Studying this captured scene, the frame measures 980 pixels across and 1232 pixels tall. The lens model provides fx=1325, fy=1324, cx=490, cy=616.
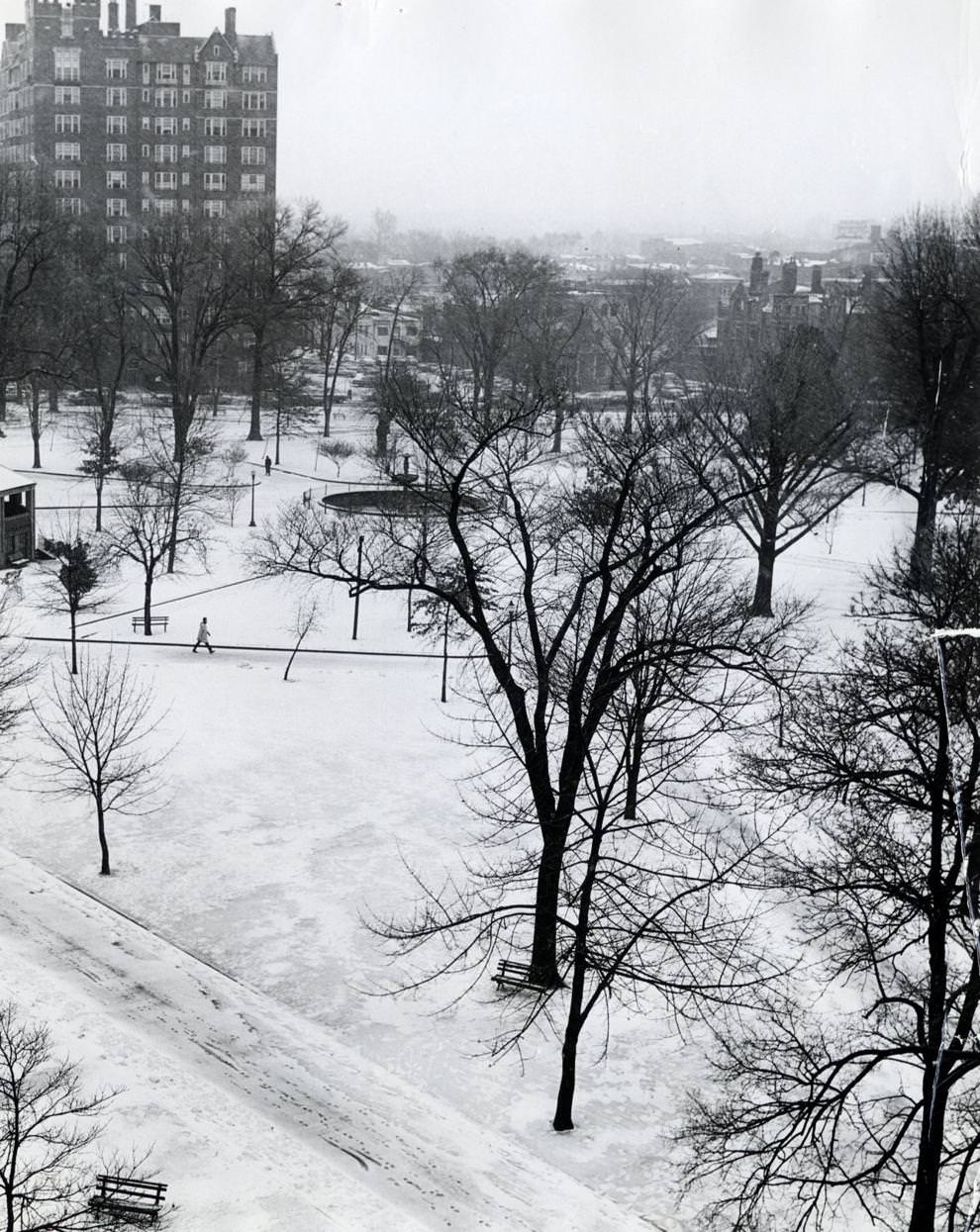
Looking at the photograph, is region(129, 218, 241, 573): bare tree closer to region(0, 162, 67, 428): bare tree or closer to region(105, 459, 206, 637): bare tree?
region(105, 459, 206, 637): bare tree

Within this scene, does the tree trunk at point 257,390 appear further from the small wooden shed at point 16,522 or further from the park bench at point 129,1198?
the park bench at point 129,1198

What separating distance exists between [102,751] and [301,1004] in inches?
296

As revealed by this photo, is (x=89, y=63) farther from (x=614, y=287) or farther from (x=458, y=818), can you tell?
(x=458, y=818)

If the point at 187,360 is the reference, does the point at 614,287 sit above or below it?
above

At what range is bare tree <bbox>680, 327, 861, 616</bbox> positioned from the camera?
3203cm

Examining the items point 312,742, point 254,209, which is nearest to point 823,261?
point 254,209

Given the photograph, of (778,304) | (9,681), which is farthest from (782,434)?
(778,304)

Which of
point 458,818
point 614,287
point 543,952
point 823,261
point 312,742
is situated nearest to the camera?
point 543,952

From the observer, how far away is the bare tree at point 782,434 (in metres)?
32.0

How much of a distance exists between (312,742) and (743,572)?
52.7ft

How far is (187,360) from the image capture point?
51.2 m

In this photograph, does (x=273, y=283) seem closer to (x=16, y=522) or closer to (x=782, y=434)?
(x=16, y=522)

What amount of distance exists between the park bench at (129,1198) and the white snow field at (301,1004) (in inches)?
11.8

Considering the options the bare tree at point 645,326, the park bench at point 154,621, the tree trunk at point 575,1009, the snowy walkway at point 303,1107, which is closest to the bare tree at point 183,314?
the park bench at point 154,621
